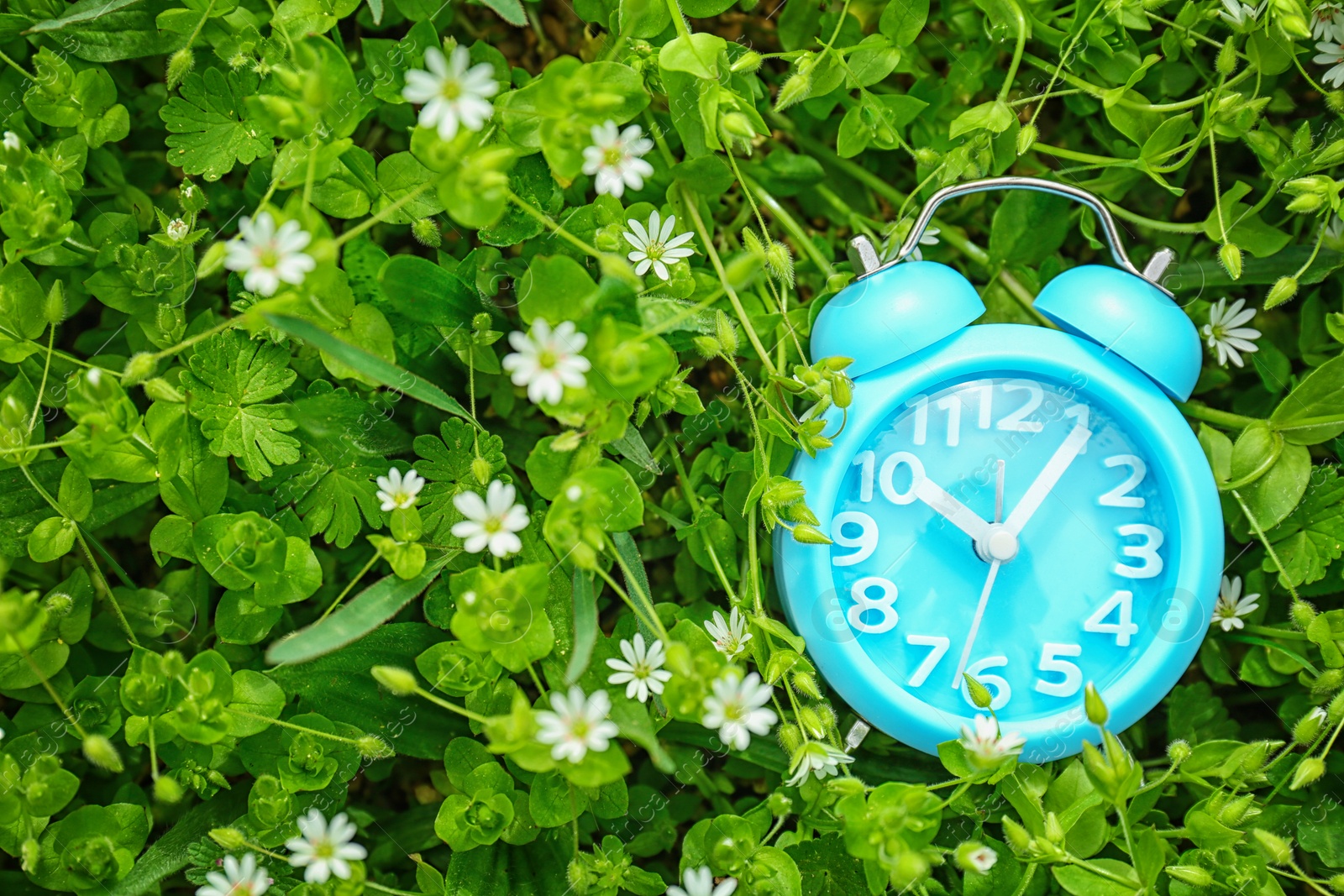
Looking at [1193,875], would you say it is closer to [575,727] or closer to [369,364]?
[575,727]

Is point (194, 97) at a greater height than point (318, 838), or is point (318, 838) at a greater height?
point (194, 97)

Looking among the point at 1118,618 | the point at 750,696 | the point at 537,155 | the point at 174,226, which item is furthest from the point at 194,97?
the point at 1118,618

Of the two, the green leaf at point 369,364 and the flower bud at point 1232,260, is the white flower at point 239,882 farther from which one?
the flower bud at point 1232,260

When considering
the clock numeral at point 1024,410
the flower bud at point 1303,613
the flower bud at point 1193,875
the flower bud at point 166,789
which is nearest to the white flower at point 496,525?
the flower bud at point 166,789

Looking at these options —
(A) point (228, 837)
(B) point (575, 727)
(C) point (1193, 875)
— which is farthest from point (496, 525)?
(C) point (1193, 875)

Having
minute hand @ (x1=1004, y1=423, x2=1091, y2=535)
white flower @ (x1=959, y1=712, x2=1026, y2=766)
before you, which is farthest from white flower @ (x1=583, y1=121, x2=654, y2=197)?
white flower @ (x1=959, y1=712, x2=1026, y2=766)

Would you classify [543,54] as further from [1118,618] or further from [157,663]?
[1118,618]
